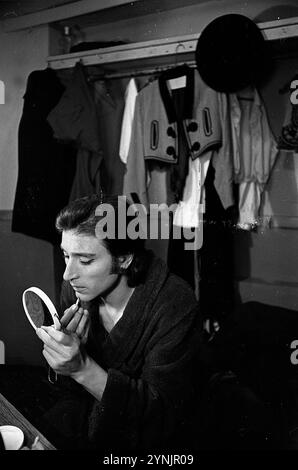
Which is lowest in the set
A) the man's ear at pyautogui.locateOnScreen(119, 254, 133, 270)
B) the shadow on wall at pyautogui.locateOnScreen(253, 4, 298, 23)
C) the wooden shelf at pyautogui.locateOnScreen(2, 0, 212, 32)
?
the man's ear at pyautogui.locateOnScreen(119, 254, 133, 270)

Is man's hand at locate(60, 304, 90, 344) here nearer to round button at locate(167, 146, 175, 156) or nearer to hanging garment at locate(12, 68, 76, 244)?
hanging garment at locate(12, 68, 76, 244)

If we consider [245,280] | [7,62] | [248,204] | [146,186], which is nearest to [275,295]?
[245,280]

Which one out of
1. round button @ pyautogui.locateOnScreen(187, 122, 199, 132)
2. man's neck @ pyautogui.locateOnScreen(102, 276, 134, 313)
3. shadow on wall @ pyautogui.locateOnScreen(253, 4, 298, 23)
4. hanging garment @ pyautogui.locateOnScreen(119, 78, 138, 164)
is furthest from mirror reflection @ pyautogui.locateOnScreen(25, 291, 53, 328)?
shadow on wall @ pyautogui.locateOnScreen(253, 4, 298, 23)

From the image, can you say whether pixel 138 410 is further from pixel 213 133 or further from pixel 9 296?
pixel 213 133

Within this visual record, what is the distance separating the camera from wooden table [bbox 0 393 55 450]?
31.7 inches

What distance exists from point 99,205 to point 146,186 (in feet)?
0.33

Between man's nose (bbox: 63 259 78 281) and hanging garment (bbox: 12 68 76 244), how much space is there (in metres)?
0.06

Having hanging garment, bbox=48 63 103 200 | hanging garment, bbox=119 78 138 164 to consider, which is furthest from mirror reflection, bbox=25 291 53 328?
hanging garment, bbox=119 78 138 164

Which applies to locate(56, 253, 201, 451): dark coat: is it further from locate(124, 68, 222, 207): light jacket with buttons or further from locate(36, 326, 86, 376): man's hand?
locate(124, 68, 222, 207): light jacket with buttons

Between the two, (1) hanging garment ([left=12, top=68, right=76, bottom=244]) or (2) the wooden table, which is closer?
(2) the wooden table

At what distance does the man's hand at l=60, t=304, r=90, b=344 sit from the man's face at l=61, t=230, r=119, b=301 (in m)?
0.03

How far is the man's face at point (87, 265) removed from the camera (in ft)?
2.78

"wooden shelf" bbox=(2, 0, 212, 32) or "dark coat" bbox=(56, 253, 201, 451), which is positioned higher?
"wooden shelf" bbox=(2, 0, 212, 32)

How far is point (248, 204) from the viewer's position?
87cm
